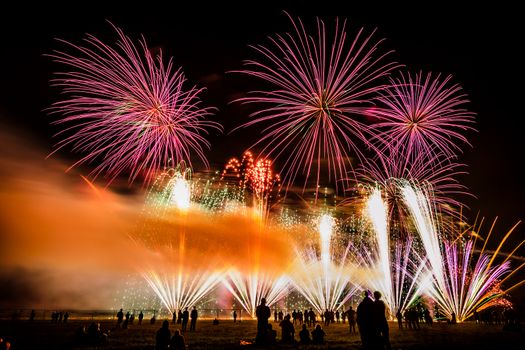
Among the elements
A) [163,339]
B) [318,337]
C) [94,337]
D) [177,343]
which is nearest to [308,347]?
[318,337]

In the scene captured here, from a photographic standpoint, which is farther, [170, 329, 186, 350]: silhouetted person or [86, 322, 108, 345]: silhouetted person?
[86, 322, 108, 345]: silhouetted person

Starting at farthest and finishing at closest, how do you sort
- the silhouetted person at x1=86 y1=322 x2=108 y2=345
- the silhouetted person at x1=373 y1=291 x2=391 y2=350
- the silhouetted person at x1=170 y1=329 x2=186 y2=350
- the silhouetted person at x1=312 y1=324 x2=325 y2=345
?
1. the silhouetted person at x1=312 y1=324 x2=325 y2=345
2. the silhouetted person at x1=86 y1=322 x2=108 y2=345
3. the silhouetted person at x1=170 y1=329 x2=186 y2=350
4. the silhouetted person at x1=373 y1=291 x2=391 y2=350

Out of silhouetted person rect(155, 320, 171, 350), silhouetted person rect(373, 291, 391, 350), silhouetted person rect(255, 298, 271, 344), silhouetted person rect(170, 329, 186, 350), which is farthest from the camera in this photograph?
silhouetted person rect(255, 298, 271, 344)

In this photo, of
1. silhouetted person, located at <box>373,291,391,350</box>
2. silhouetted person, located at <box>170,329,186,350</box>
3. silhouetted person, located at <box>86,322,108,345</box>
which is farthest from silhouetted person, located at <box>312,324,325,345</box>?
silhouetted person, located at <box>86,322,108,345</box>

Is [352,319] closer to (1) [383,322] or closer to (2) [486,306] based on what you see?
(1) [383,322]

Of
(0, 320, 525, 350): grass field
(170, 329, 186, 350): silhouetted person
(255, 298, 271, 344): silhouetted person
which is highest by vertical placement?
(255, 298, 271, 344): silhouetted person

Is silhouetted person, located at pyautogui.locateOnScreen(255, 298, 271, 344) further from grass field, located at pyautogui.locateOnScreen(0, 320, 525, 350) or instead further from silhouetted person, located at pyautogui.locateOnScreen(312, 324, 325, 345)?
silhouetted person, located at pyautogui.locateOnScreen(312, 324, 325, 345)

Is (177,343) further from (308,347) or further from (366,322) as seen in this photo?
(366,322)

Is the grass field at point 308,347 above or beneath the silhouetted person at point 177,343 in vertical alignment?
beneath

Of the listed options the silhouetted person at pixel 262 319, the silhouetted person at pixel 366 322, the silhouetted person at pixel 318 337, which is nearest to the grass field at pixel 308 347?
the silhouetted person at pixel 318 337

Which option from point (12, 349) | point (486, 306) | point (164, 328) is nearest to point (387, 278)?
point (164, 328)

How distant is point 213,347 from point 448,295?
84.5ft

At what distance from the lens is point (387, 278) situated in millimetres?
34594

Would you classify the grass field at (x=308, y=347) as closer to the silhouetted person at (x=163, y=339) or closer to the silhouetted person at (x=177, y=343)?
the silhouetted person at (x=177, y=343)
